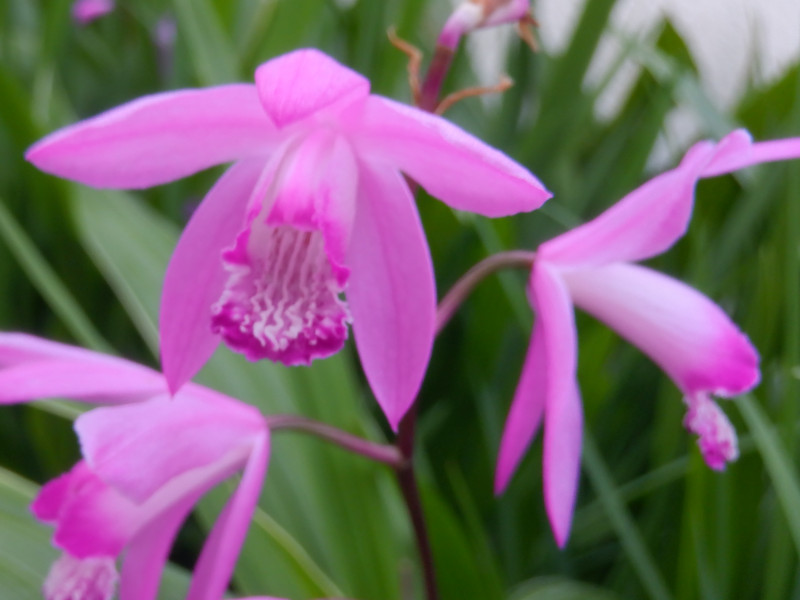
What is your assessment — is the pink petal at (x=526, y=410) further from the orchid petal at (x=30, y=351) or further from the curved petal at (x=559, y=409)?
→ the orchid petal at (x=30, y=351)

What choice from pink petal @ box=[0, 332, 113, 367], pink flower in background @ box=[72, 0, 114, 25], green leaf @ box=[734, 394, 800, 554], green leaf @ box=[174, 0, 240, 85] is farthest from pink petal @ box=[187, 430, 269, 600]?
pink flower in background @ box=[72, 0, 114, 25]

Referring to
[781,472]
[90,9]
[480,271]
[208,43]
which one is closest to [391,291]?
[480,271]

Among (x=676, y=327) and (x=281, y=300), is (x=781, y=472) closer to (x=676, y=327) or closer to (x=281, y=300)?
(x=676, y=327)

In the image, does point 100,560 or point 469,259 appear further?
point 469,259

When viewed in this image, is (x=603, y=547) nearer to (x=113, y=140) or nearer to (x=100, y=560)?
(x=100, y=560)

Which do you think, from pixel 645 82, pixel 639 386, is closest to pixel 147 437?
pixel 639 386

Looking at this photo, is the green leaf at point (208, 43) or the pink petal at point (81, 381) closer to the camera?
the pink petal at point (81, 381)

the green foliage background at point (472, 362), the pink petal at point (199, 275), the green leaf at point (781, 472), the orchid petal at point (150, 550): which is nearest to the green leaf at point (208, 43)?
the green foliage background at point (472, 362)
